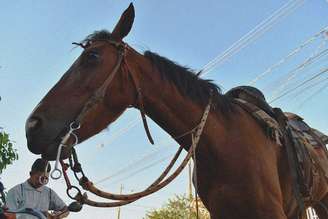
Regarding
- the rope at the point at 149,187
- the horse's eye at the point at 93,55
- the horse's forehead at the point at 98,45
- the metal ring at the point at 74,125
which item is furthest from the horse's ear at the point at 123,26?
the rope at the point at 149,187

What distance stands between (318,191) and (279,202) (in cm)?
121

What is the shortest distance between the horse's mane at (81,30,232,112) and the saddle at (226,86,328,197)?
0.42m

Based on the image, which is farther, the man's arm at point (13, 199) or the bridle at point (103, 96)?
the man's arm at point (13, 199)

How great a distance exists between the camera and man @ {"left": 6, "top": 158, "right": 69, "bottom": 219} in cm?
431

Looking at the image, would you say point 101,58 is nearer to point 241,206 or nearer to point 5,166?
point 241,206

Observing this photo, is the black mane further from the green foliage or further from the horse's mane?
the green foliage

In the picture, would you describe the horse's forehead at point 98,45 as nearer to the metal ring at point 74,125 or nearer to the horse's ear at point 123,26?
the horse's ear at point 123,26

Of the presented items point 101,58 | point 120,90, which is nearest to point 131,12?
point 101,58

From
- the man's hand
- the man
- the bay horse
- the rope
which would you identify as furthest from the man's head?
the bay horse

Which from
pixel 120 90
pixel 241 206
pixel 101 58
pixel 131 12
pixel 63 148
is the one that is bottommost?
pixel 241 206

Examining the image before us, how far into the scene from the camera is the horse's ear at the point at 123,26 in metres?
2.95

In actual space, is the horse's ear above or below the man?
above

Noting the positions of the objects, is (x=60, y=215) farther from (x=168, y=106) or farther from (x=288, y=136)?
(x=288, y=136)

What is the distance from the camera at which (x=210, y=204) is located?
125 inches
